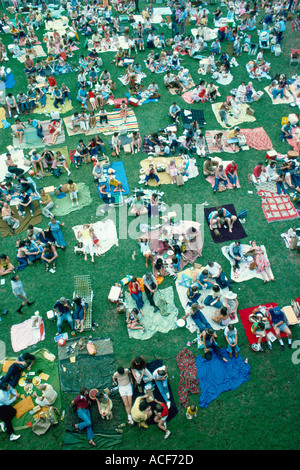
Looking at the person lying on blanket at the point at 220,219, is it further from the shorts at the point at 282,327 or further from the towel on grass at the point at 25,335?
the towel on grass at the point at 25,335

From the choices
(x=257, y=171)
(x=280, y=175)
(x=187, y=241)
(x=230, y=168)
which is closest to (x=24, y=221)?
(x=187, y=241)

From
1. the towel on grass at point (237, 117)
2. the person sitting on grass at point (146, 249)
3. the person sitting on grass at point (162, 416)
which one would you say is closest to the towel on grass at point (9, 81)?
the towel on grass at point (237, 117)

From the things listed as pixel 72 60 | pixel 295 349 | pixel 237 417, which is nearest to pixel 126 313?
pixel 237 417

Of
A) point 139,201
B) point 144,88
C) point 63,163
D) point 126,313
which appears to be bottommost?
point 126,313

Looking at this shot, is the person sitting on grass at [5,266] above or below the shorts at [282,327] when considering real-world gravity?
above

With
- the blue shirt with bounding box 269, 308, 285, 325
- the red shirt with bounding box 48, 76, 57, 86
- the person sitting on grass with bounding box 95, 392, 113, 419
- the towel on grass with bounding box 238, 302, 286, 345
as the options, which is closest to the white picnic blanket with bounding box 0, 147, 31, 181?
the red shirt with bounding box 48, 76, 57, 86

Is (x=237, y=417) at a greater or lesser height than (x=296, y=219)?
lesser

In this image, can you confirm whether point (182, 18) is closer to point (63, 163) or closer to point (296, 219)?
point (63, 163)
